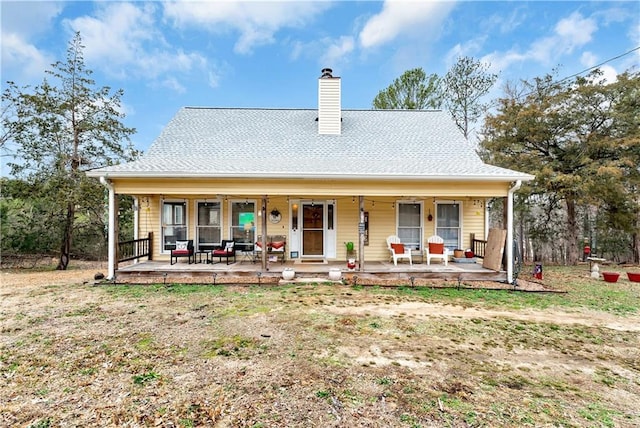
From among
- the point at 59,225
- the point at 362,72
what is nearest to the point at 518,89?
the point at 362,72

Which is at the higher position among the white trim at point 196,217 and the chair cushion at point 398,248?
the white trim at point 196,217

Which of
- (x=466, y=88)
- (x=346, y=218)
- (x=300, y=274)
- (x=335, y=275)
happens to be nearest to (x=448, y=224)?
(x=346, y=218)

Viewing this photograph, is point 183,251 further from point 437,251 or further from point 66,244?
point 437,251

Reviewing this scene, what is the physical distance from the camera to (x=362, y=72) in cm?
2150

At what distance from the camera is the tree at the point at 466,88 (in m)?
17.1

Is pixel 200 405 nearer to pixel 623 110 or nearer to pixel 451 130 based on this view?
pixel 451 130

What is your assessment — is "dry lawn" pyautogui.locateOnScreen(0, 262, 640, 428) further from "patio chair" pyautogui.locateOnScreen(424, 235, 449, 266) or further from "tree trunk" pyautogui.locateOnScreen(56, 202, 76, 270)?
"tree trunk" pyautogui.locateOnScreen(56, 202, 76, 270)

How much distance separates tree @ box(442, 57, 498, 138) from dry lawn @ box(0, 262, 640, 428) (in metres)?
14.2

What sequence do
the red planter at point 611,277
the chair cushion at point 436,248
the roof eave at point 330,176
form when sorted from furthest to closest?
the chair cushion at point 436,248 < the red planter at point 611,277 < the roof eave at point 330,176

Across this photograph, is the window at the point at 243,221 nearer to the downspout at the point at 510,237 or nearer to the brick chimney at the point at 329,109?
the brick chimney at the point at 329,109

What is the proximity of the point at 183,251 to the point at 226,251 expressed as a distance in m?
1.25

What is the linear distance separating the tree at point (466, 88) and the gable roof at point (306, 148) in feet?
21.0

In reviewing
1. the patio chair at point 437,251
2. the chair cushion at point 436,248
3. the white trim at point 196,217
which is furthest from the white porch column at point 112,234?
the chair cushion at point 436,248

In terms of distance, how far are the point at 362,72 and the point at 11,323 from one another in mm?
22016
